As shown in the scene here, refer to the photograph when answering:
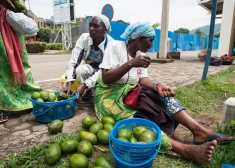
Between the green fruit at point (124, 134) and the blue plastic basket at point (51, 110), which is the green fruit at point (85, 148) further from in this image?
the blue plastic basket at point (51, 110)

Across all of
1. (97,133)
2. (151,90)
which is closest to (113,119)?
(97,133)

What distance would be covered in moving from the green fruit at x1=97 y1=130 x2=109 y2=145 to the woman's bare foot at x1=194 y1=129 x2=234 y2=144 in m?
0.98

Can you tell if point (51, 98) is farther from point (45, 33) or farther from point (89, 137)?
point (45, 33)

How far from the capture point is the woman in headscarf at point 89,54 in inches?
120

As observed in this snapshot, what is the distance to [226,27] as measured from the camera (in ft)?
36.2

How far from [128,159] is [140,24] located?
4.84 ft

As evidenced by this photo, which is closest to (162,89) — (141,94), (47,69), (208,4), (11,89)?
(141,94)

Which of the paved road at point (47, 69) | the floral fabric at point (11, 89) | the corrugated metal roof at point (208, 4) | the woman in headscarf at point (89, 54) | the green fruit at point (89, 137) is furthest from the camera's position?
the corrugated metal roof at point (208, 4)

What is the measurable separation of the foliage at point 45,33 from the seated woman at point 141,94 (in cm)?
2841

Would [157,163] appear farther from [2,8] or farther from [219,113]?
[2,8]

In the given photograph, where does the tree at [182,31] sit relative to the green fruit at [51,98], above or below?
above

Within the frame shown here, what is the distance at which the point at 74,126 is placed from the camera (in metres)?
2.52

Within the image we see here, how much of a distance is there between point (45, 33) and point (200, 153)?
2970cm

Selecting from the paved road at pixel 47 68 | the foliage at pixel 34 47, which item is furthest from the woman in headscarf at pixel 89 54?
the foliage at pixel 34 47
